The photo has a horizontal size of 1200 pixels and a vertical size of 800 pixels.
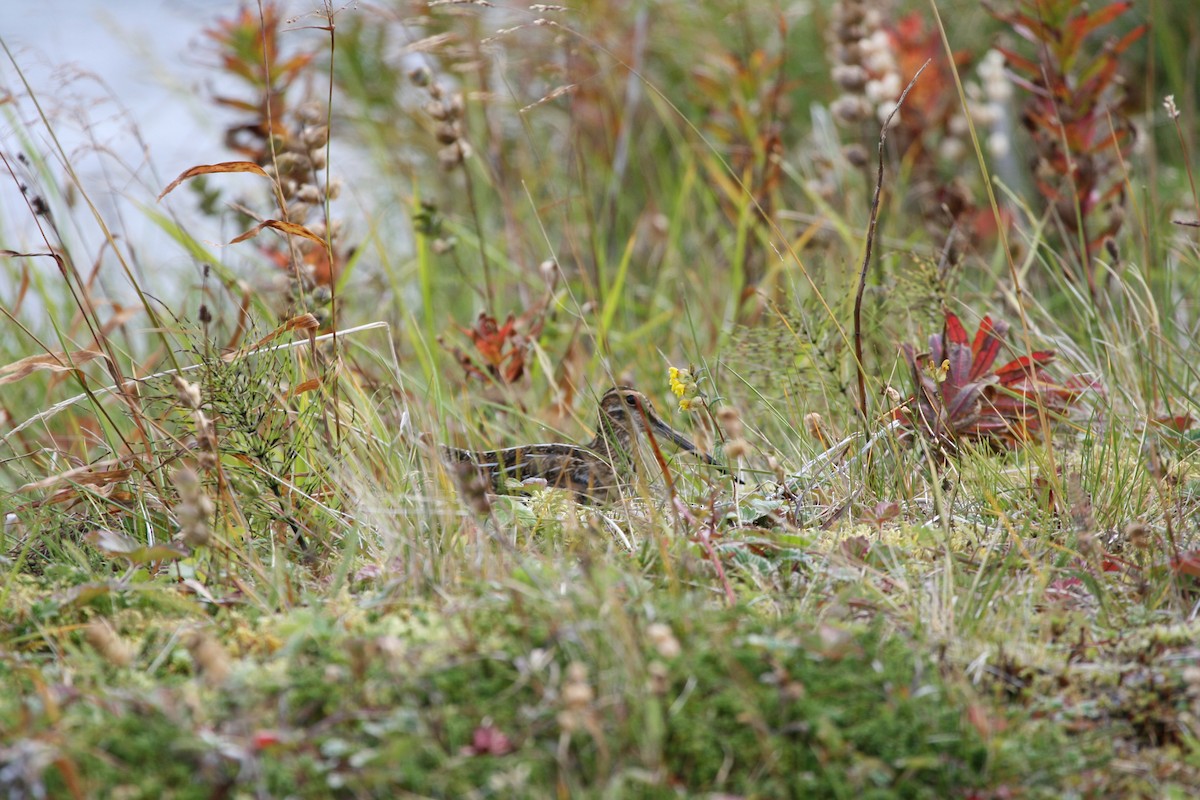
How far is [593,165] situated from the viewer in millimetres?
5730

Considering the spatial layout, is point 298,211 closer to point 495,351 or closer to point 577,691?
point 495,351

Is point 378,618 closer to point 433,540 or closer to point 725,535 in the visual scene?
point 433,540

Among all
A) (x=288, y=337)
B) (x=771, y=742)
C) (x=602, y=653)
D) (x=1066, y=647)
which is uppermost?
(x=288, y=337)

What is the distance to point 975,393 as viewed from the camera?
2688 mm

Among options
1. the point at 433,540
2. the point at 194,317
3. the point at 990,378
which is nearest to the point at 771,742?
the point at 433,540

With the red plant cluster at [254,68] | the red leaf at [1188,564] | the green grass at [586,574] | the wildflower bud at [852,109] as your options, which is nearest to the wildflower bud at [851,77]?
the wildflower bud at [852,109]

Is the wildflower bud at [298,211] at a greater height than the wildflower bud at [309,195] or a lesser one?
lesser

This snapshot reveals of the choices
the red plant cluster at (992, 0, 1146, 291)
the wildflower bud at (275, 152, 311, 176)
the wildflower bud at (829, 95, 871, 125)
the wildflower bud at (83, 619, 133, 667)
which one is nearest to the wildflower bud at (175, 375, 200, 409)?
the wildflower bud at (83, 619, 133, 667)

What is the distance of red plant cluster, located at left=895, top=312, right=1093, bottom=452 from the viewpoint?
2662 millimetres

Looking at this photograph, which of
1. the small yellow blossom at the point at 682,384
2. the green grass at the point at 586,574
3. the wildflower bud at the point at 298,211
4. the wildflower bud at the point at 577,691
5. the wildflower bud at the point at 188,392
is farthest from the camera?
the wildflower bud at the point at 298,211

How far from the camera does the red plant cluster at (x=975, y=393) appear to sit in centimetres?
266

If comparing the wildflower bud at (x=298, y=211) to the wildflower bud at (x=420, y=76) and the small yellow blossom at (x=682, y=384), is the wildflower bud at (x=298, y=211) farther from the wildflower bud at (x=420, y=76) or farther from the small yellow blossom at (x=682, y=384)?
the small yellow blossom at (x=682, y=384)

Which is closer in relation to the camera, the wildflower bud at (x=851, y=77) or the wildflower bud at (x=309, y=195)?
the wildflower bud at (x=309, y=195)

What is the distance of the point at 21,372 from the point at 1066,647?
226 centimetres
